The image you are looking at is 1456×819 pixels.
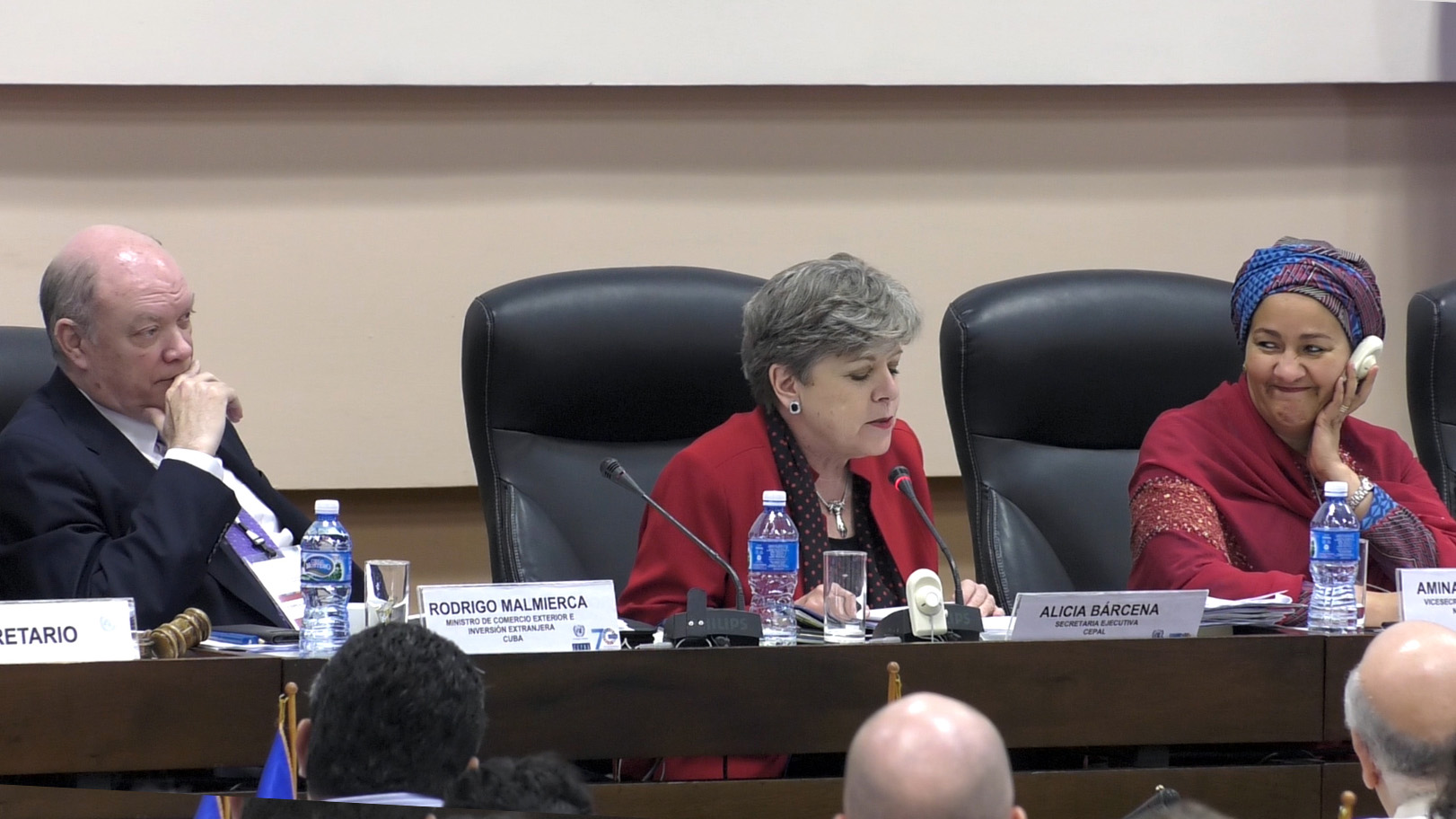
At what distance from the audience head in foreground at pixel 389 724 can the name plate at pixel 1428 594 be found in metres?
1.27

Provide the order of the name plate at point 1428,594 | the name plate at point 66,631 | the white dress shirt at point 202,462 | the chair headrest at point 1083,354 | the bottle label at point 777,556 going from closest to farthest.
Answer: the name plate at point 66,631 → the name plate at point 1428,594 → the bottle label at point 777,556 → the white dress shirt at point 202,462 → the chair headrest at point 1083,354

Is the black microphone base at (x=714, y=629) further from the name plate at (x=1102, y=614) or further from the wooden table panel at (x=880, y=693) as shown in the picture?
the name plate at (x=1102, y=614)

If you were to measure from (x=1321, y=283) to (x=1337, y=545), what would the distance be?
1.88ft

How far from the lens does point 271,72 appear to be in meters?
3.17

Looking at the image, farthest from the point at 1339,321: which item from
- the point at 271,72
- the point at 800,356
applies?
the point at 271,72

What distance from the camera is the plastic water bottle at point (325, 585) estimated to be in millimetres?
1922

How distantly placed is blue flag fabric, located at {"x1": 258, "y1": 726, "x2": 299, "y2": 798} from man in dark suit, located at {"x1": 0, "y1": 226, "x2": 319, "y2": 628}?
0.57 metres

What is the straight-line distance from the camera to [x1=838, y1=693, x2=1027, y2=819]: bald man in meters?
1.00

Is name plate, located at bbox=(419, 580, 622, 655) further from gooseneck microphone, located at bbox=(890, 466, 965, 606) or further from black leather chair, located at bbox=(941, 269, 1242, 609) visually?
black leather chair, located at bbox=(941, 269, 1242, 609)

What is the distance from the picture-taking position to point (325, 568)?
1.97 m

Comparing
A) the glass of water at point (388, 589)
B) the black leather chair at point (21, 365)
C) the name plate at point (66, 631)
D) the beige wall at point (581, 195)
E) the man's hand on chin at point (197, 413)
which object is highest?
the beige wall at point (581, 195)

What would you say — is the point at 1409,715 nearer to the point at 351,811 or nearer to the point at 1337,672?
the point at 1337,672

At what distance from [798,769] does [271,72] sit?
189cm

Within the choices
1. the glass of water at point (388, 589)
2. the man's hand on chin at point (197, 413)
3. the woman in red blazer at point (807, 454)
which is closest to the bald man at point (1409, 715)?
the woman in red blazer at point (807, 454)
